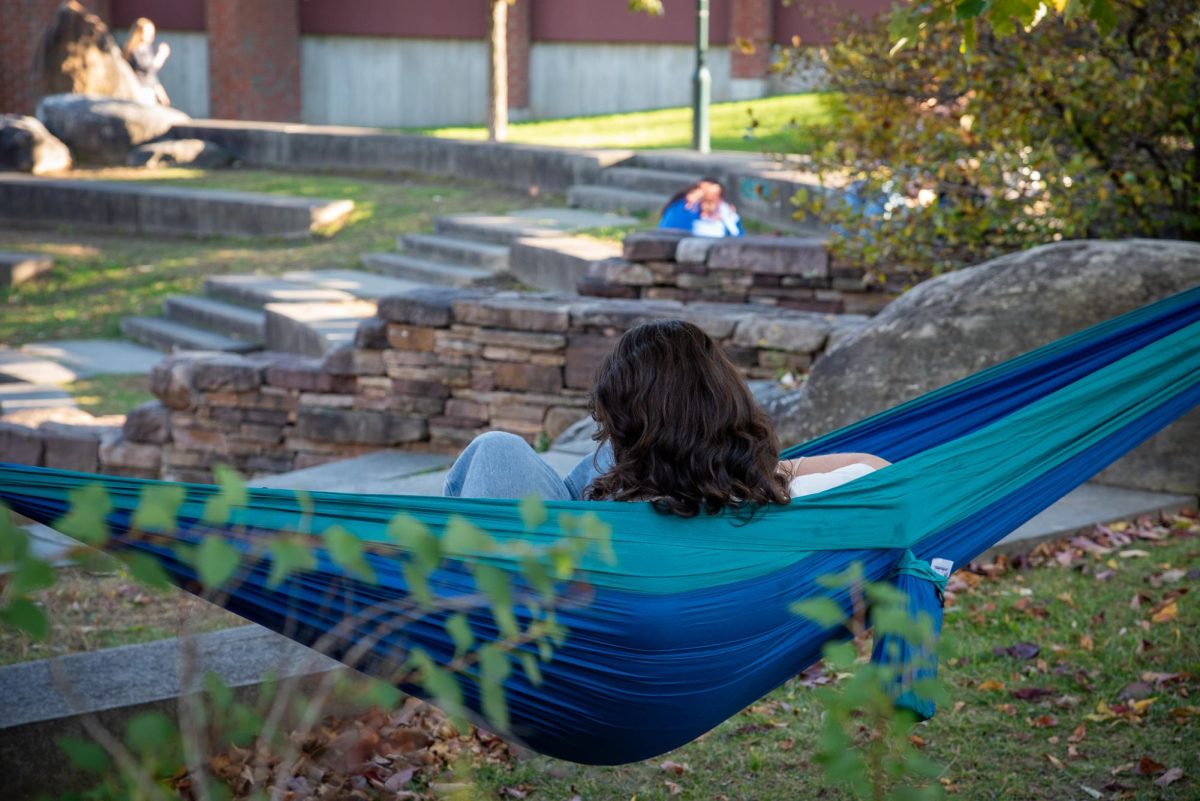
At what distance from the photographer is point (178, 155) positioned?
15.4m

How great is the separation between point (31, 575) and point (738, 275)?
19.6 feet

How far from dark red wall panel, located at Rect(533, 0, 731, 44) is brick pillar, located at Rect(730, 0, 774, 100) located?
46cm

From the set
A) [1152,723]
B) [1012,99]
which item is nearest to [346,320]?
[1012,99]

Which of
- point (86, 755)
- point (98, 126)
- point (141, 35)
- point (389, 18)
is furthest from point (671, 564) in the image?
point (389, 18)

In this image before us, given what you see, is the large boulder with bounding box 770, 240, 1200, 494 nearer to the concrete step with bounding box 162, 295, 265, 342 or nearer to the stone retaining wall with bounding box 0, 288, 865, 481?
the stone retaining wall with bounding box 0, 288, 865, 481

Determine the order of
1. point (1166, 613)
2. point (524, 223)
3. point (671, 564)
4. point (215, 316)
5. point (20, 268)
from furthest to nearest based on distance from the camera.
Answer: point (20, 268)
point (524, 223)
point (215, 316)
point (1166, 613)
point (671, 564)

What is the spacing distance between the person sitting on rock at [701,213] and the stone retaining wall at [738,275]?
0.68 metres

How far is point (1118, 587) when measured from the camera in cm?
376

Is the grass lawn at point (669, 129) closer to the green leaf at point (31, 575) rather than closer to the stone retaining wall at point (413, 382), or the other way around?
the stone retaining wall at point (413, 382)

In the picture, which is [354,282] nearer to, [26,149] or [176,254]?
[176,254]

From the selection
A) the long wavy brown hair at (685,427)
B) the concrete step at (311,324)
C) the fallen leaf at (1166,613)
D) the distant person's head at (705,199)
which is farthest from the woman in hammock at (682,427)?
the concrete step at (311,324)

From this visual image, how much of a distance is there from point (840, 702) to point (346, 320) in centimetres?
748

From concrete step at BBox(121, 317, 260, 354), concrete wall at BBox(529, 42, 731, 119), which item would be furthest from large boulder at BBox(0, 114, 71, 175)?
concrete wall at BBox(529, 42, 731, 119)

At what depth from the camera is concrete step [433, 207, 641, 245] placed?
1016cm
